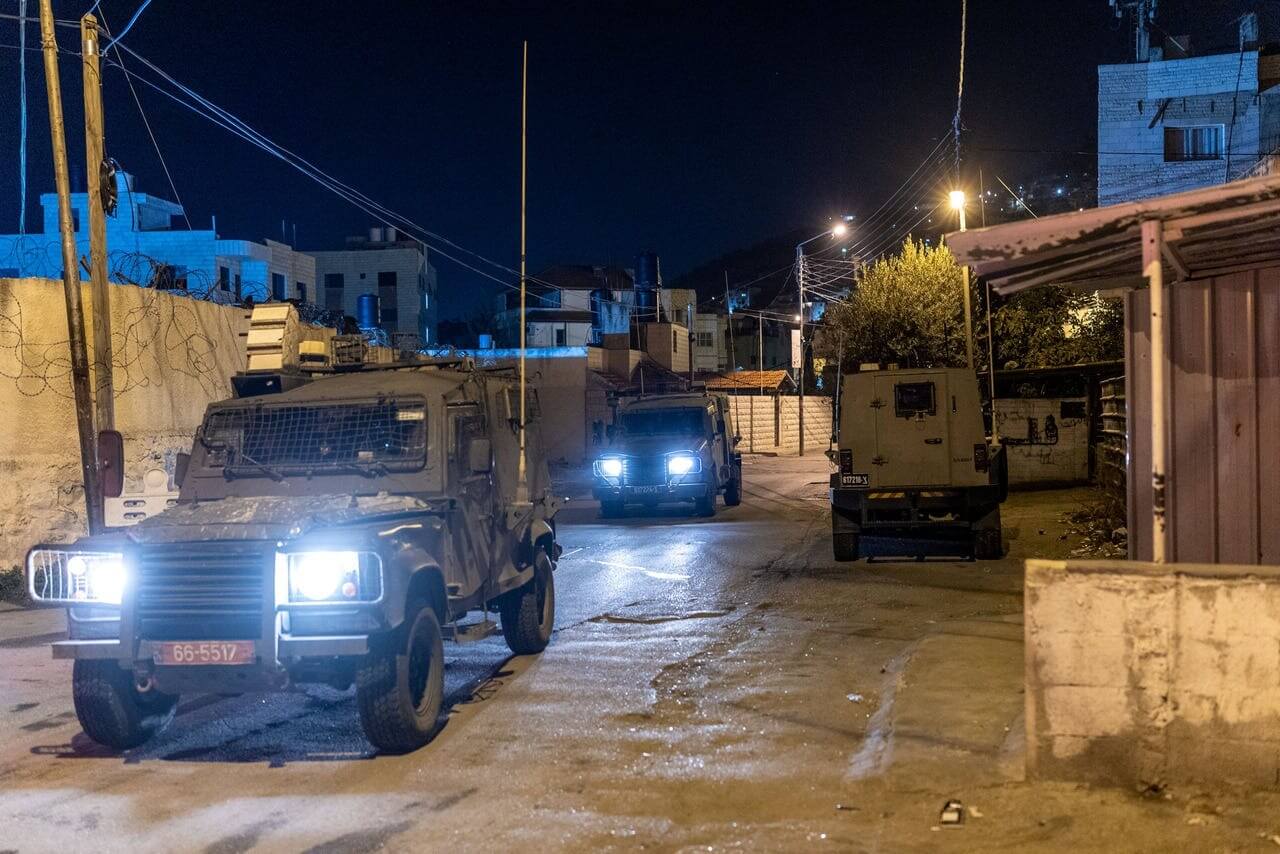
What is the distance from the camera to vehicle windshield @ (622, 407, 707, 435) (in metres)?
21.2

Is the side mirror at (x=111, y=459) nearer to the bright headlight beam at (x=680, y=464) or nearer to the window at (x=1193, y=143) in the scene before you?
the bright headlight beam at (x=680, y=464)

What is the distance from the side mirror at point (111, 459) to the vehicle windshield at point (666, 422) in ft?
40.9

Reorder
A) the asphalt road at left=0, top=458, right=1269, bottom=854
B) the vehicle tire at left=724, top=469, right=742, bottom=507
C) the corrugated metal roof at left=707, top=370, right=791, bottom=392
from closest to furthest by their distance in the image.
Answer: the asphalt road at left=0, top=458, right=1269, bottom=854, the vehicle tire at left=724, top=469, right=742, bottom=507, the corrugated metal roof at left=707, top=370, right=791, bottom=392

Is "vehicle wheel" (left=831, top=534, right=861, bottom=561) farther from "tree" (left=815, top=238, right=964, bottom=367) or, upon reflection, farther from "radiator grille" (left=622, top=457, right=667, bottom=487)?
"tree" (left=815, top=238, right=964, bottom=367)

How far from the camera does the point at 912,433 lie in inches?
548

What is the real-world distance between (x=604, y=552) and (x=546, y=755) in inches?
378

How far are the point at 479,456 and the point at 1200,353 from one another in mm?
4442

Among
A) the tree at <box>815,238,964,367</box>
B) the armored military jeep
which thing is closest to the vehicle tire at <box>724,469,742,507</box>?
the tree at <box>815,238,964,367</box>

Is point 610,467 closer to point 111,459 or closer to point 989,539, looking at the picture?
point 989,539

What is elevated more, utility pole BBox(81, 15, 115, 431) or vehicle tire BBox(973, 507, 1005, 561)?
utility pole BBox(81, 15, 115, 431)

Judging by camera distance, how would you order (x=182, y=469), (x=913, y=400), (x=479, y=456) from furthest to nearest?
(x=913, y=400), (x=182, y=469), (x=479, y=456)

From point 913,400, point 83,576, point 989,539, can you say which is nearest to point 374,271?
point 913,400

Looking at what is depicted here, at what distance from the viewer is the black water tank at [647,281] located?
57.8 metres

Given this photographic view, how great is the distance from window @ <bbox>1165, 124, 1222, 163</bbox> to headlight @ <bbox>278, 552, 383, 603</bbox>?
111 ft
